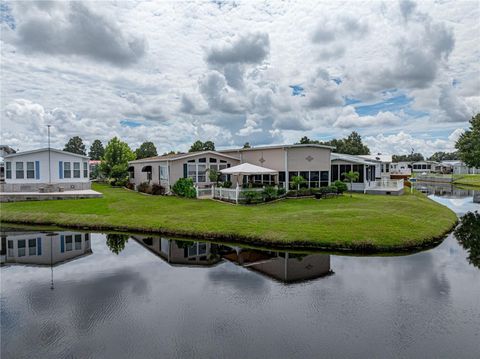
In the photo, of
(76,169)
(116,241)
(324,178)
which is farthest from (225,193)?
(76,169)

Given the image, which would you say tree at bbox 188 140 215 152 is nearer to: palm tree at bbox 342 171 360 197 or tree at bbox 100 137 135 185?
tree at bbox 100 137 135 185

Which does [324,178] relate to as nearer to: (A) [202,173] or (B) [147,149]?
(A) [202,173]

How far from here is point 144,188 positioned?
31.1 m

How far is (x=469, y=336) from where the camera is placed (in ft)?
23.0

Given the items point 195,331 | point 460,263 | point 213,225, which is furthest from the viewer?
point 213,225

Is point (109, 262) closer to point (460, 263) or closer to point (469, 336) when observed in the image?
point (469, 336)

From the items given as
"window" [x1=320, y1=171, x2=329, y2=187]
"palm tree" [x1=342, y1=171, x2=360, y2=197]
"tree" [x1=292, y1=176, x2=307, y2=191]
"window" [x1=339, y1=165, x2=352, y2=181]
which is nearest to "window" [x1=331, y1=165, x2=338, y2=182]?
"window" [x1=339, y1=165, x2=352, y2=181]

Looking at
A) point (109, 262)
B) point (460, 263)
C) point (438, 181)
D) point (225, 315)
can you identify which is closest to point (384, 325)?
point (225, 315)

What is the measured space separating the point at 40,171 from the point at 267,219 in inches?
807

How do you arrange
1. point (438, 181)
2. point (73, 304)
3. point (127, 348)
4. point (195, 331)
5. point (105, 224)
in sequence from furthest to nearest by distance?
1. point (438, 181)
2. point (105, 224)
3. point (73, 304)
4. point (195, 331)
5. point (127, 348)

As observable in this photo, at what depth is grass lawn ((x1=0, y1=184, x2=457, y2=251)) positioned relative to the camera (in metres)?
14.3

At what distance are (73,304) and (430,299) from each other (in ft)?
30.9

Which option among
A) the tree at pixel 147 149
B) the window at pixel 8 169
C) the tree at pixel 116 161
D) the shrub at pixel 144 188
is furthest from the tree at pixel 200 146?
the window at pixel 8 169

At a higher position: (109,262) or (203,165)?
(203,165)
